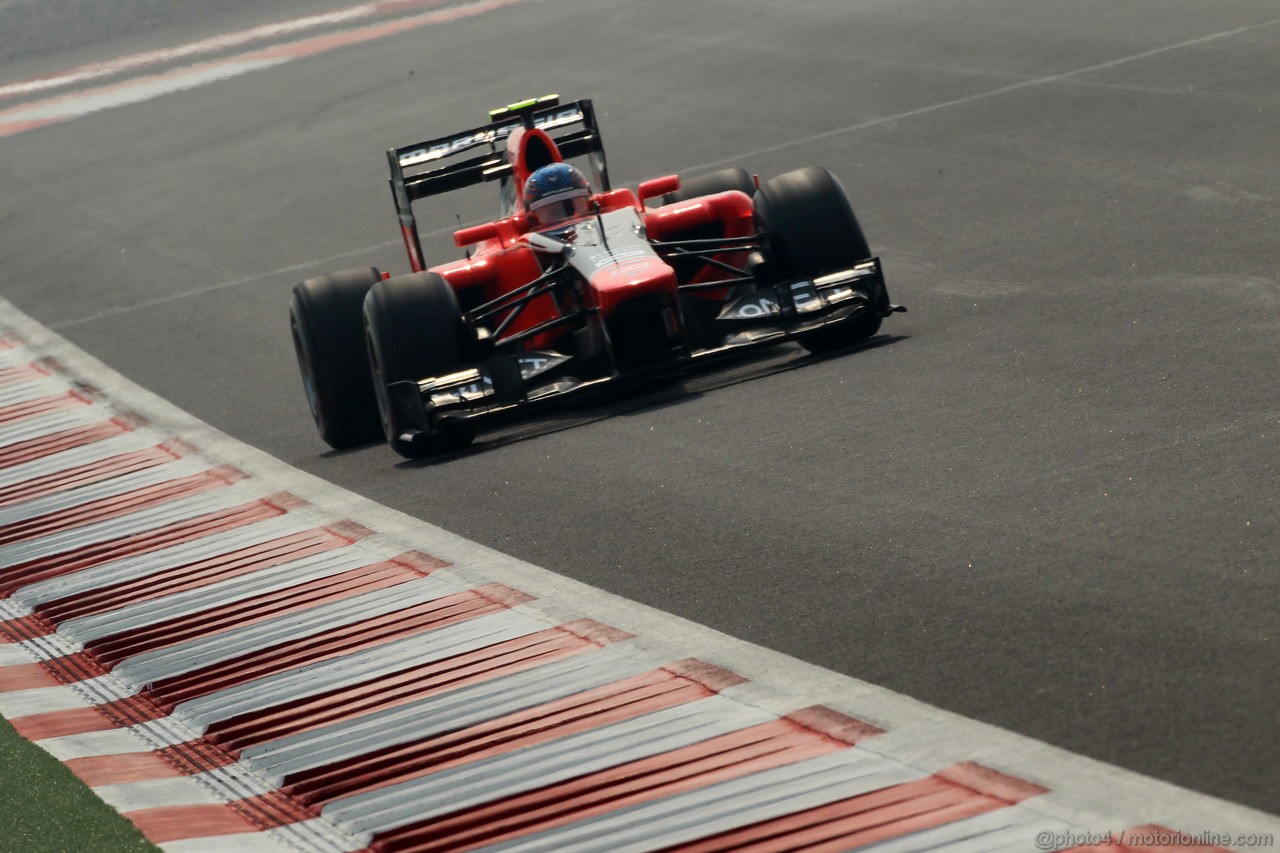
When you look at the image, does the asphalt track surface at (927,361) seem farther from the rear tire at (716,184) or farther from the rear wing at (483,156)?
the rear wing at (483,156)

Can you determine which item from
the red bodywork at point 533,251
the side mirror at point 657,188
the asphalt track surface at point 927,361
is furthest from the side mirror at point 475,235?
the asphalt track surface at point 927,361

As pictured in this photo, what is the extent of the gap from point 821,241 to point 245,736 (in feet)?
18.2

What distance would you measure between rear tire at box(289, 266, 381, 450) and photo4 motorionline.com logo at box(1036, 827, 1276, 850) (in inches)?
286

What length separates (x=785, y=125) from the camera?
2067 centimetres

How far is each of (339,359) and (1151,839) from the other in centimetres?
750

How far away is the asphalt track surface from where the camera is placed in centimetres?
599

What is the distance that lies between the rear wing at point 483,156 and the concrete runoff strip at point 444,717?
340cm

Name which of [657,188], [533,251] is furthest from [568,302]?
[657,188]

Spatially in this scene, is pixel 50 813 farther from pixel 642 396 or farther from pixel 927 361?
pixel 927 361

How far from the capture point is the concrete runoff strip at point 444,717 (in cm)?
499

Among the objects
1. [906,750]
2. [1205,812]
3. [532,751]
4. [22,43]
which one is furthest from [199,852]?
[22,43]

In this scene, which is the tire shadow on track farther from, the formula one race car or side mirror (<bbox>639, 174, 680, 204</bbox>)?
side mirror (<bbox>639, 174, 680, 204</bbox>)

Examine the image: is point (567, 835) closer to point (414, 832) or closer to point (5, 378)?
point (414, 832)

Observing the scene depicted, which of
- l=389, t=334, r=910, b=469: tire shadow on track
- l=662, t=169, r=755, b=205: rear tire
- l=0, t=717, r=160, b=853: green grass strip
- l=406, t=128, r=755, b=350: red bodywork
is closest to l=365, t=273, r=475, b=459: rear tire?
l=389, t=334, r=910, b=469: tire shadow on track
